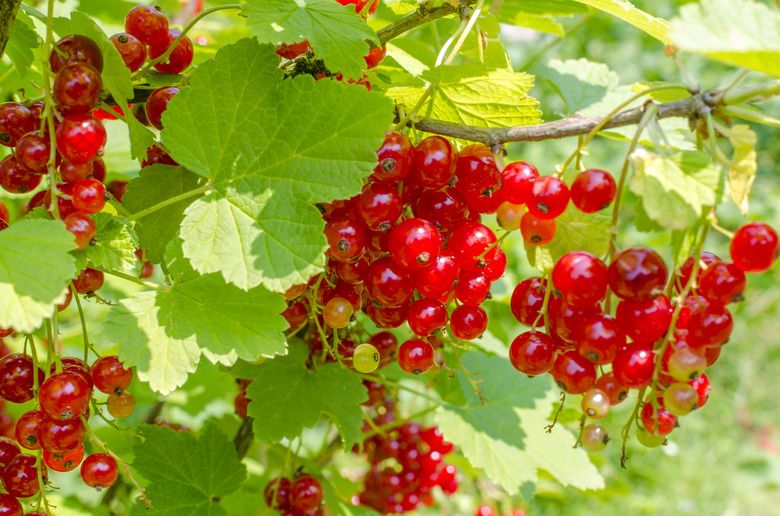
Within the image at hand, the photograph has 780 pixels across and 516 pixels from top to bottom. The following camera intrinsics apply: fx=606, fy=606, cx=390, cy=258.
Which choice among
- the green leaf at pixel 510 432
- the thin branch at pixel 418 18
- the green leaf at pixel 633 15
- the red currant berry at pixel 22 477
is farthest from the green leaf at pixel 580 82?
the red currant berry at pixel 22 477

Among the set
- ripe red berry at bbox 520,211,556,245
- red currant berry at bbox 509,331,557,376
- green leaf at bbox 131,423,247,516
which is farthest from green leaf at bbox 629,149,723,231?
green leaf at bbox 131,423,247,516

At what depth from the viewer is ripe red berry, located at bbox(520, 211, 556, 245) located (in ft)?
2.69

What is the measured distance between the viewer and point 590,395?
806mm

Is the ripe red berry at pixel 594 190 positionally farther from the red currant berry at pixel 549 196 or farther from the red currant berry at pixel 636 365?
the red currant berry at pixel 636 365

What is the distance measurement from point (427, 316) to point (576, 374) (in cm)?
22

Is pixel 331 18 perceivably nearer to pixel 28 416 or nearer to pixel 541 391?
pixel 28 416

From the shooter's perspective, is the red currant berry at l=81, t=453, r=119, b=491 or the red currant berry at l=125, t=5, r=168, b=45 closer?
the red currant berry at l=81, t=453, r=119, b=491

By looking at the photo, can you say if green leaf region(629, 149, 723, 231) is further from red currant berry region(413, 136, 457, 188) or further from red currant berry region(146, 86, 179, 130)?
red currant berry region(146, 86, 179, 130)

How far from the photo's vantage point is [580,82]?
5.38 ft

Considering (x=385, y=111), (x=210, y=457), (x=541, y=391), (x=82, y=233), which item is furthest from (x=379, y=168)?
(x=541, y=391)

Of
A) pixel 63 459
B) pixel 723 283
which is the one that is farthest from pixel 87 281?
pixel 723 283

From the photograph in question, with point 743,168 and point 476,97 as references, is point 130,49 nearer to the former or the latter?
point 476,97

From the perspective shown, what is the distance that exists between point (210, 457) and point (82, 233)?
69 cm

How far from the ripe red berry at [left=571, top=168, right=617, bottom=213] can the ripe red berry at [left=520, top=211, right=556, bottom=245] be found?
0.16 feet
